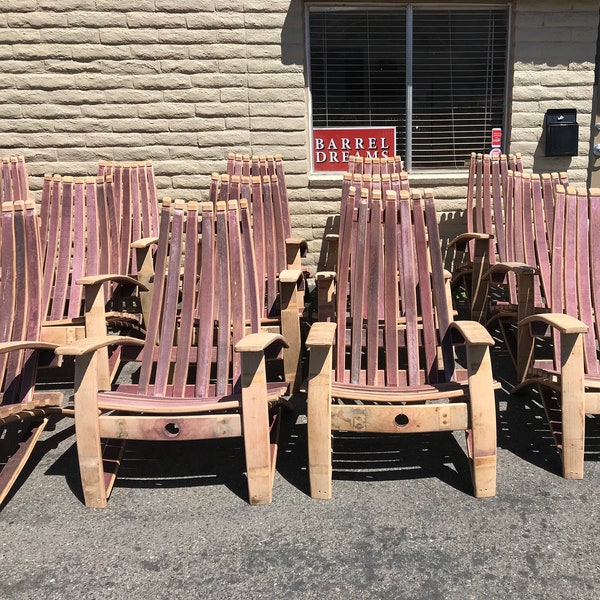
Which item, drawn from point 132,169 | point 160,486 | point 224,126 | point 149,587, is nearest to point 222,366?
point 160,486

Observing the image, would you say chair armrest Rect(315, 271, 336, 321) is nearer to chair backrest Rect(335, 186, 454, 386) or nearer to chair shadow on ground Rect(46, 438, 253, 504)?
chair backrest Rect(335, 186, 454, 386)

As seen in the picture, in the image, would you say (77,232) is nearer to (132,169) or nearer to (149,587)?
(132,169)

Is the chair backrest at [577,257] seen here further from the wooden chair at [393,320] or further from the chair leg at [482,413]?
the chair leg at [482,413]

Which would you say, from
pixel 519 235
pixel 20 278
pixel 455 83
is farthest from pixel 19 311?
pixel 455 83

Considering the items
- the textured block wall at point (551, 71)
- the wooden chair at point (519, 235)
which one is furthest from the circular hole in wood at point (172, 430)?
the textured block wall at point (551, 71)

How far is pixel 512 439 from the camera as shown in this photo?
11.0 ft

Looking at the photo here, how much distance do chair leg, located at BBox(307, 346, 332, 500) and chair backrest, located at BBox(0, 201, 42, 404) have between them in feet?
5.17

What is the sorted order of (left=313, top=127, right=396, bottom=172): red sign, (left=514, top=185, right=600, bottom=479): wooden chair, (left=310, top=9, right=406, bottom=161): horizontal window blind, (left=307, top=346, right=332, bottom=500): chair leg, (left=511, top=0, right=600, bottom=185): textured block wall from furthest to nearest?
(left=313, top=127, right=396, bottom=172): red sign, (left=310, top=9, right=406, bottom=161): horizontal window blind, (left=511, top=0, right=600, bottom=185): textured block wall, (left=514, top=185, right=600, bottom=479): wooden chair, (left=307, top=346, right=332, bottom=500): chair leg

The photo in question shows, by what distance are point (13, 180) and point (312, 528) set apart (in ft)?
14.5

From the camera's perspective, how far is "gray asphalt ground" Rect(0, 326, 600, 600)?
231cm

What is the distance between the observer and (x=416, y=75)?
233 inches

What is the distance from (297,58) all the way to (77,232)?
2.71m

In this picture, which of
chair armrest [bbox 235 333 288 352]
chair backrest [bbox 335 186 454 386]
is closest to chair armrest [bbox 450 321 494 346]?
chair backrest [bbox 335 186 454 386]

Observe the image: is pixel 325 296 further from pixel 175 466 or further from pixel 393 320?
pixel 175 466
